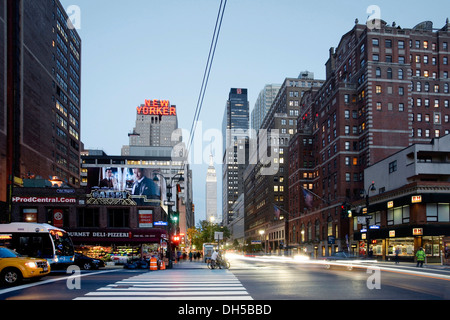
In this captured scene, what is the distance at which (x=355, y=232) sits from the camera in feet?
236

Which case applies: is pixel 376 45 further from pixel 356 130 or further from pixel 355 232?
pixel 355 232

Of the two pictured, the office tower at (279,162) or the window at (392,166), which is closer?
the window at (392,166)

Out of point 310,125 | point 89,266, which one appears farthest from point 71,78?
point 89,266

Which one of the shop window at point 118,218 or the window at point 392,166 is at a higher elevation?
the window at point 392,166

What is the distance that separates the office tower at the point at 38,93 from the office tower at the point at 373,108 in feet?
168

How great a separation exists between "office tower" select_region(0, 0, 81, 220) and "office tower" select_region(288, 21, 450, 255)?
168 ft

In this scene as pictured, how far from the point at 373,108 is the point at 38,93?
62973 mm

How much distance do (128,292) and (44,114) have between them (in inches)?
3257

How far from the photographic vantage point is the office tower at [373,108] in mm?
77938

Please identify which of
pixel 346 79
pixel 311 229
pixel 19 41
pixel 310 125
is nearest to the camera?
pixel 19 41

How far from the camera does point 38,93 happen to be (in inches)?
3440

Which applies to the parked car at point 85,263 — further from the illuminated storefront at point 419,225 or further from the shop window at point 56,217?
the illuminated storefront at point 419,225

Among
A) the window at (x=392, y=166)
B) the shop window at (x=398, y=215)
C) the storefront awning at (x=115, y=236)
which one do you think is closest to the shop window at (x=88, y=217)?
the storefront awning at (x=115, y=236)

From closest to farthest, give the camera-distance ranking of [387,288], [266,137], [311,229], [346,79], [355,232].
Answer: [387,288]
[355,232]
[346,79]
[311,229]
[266,137]
